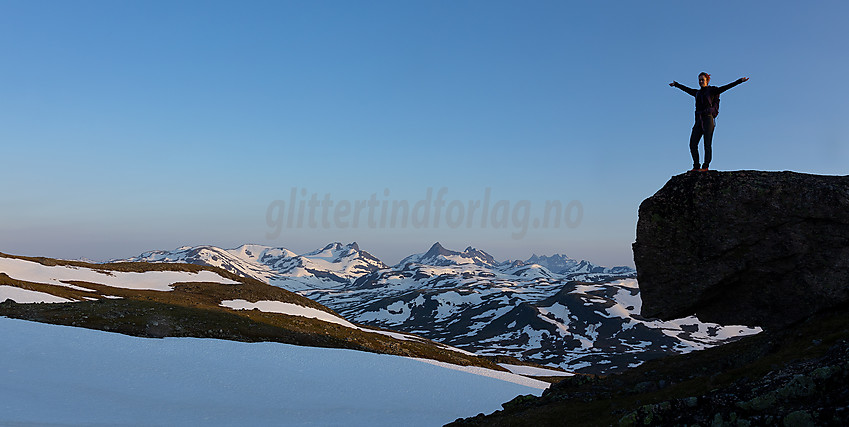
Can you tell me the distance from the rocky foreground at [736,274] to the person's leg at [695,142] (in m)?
0.95

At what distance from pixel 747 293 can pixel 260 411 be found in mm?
32119

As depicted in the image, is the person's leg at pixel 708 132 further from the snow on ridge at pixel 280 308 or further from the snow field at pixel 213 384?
the snow on ridge at pixel 280 308

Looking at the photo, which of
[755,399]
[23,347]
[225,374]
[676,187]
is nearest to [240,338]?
[225,374]

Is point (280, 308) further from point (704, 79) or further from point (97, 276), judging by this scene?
point (704, 79)

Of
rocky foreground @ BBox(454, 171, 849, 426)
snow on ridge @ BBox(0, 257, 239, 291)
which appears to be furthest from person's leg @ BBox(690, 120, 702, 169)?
snow on ridge @ BBox(0, 257, 239, 291)

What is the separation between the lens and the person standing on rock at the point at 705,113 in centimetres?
2127

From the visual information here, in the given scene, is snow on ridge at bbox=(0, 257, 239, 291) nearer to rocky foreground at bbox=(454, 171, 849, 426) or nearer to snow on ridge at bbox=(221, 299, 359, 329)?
snow on ridge at bbox=(221, 299, 359, 329)

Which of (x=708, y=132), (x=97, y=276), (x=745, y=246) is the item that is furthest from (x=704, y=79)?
(x=97, y=276)

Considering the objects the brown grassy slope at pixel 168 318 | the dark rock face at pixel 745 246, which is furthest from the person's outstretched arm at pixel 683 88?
the brown grassy slope at pixel 168 318

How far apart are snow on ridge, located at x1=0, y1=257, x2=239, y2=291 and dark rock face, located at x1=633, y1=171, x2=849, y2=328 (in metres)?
106

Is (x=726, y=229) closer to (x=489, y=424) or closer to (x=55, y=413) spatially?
(x=489, y=424)

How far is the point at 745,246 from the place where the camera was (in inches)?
830

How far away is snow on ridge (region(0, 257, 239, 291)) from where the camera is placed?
97.6 meters

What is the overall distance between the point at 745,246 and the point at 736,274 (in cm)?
144
